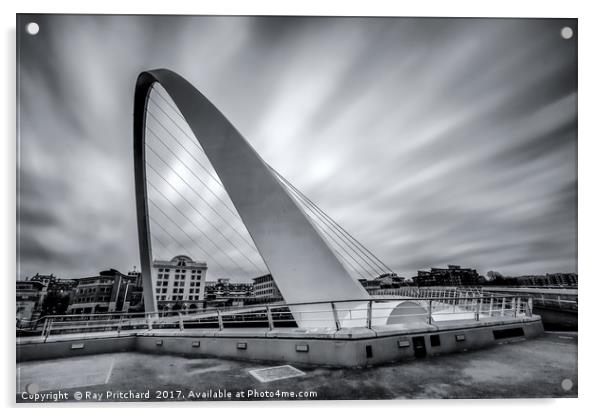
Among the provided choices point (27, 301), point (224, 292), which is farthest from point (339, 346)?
point (224, 292)

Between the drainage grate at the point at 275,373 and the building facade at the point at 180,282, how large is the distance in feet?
16.0

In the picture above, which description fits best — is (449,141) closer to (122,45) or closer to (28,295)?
(122,45)

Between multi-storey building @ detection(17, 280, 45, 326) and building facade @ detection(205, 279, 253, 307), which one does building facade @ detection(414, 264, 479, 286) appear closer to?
building facade @ detection(205, 279, 253, 307)

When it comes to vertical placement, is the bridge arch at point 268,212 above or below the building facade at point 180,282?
above

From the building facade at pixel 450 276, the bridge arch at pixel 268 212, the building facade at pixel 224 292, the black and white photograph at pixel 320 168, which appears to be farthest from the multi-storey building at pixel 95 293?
the building facade at pixel 450 276

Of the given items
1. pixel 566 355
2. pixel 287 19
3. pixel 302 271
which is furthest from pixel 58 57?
pixel 566 355

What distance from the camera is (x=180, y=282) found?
858 centimetres

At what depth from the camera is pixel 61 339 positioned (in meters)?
3.56

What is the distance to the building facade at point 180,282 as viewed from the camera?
7527mm

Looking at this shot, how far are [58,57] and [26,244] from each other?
1.95 m

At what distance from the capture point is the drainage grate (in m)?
2.43

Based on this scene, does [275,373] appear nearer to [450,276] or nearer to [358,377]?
[358,377]

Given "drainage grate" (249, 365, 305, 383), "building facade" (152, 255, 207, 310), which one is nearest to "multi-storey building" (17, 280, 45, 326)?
"drainage grate" (249, 365, 305, 383)

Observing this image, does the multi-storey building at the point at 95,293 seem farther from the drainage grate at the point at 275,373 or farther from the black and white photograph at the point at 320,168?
the drainage grate at the point at 275,373
